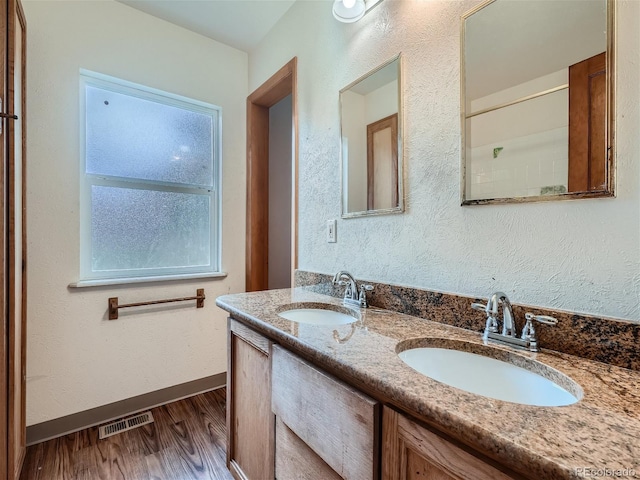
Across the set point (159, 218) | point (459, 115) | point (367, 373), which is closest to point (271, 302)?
point (367, 373)

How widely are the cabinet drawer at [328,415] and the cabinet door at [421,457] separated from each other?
3 cm

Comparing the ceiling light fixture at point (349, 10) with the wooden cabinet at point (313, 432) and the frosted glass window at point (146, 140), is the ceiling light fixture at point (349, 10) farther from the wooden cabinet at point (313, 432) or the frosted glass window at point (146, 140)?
the wooden cabinet at point (313, 432)

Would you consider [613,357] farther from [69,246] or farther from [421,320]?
[69,246]

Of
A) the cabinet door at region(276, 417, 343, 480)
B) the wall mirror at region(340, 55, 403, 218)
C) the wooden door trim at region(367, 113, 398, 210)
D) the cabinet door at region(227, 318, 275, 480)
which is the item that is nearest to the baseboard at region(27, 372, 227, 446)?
the cabinet door at region(227, 318, 275, 480)

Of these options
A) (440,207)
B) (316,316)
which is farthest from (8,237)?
(440,207)

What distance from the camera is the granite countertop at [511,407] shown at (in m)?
0.39

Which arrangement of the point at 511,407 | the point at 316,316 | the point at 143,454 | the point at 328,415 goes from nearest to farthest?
the point at 511,407
the point at 328,415
the point at 316,316
the point at 143,454

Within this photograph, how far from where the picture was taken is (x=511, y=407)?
0.50 metres

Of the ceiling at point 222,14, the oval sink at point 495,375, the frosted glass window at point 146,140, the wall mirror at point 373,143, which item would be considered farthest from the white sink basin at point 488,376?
the ceiling at point 222,14

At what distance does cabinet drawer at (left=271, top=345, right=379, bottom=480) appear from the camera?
64cm

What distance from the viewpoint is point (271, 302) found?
4.23ft

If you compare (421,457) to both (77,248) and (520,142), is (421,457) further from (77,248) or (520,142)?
(77,248)

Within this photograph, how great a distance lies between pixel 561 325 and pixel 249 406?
42.2 inches

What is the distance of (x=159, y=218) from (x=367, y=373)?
189 centimetres
